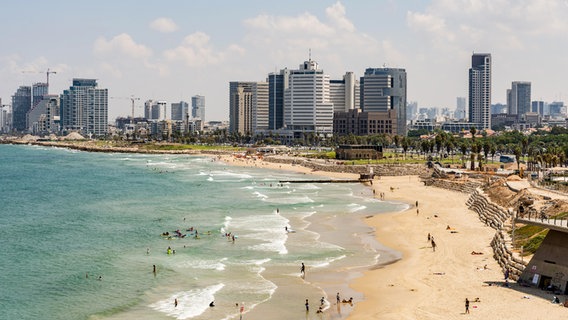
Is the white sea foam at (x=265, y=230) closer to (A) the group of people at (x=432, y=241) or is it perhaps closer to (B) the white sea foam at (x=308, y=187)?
(A) the group of people at (x=432, y=241)

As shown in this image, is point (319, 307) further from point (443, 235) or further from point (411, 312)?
point (443, 235)

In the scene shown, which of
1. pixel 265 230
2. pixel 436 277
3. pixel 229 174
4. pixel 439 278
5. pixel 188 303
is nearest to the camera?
pixel 188 303

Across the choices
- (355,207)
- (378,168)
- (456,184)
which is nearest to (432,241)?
(355,207)

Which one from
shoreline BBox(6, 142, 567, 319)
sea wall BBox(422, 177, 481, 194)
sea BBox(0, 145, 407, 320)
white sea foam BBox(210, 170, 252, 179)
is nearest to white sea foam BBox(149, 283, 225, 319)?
sea BBox(0, 145, 407, 320)

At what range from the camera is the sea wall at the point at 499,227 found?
49031mm

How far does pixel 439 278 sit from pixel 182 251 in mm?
23231

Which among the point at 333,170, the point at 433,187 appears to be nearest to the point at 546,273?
the point at 433,187

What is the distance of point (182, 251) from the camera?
6259 cm

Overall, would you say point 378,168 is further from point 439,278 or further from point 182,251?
point 439,278

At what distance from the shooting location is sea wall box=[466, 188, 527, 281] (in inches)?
1930

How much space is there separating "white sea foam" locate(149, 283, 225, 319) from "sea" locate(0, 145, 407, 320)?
7 cm

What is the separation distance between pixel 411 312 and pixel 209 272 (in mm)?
17804

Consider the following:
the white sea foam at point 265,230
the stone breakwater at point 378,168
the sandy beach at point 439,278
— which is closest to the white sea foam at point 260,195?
the white sea foam at point 265,230

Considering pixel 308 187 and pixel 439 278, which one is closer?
pixel 439 278
